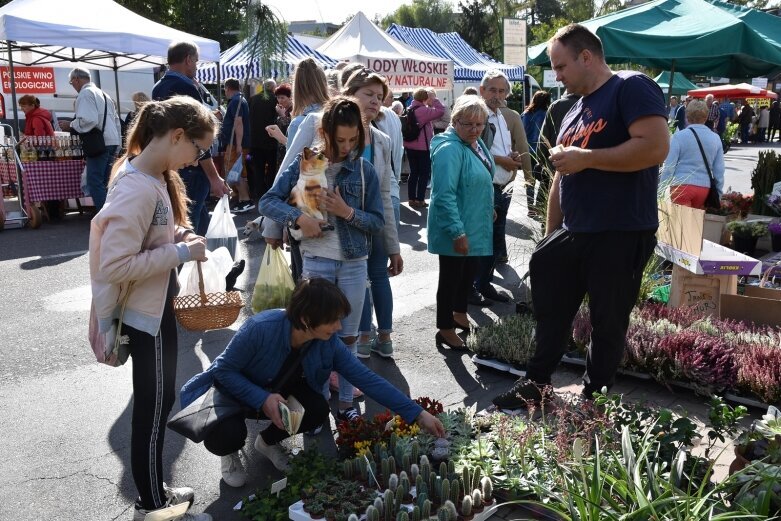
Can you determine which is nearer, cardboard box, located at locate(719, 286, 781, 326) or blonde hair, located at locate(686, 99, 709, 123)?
cardboard box, located at locate(719, 286, 781, 326)

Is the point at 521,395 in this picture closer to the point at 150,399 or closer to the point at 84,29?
the point at 150,399

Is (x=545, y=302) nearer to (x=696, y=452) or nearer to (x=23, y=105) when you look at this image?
(x=696, y=452)

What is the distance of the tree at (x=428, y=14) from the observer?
83625 millimetres

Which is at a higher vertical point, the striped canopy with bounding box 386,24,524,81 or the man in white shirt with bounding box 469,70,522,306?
the striped canopy with bounding box 386,24,524,81

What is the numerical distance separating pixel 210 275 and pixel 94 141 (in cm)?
602

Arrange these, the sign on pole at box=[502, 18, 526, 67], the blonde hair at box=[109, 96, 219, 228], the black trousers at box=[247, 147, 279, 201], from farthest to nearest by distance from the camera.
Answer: the sign on pole at box=[502, 18, 526, 67] → the black trousers at box=[247, 147, 279, 201] → the blonde hair at box=[109, 96, 219, 228]

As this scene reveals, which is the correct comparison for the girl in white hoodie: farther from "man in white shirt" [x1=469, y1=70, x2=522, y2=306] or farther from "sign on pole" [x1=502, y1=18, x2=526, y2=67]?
Answer: "sign on pole" [x1=502, y1=18, x2=526, y2=67]

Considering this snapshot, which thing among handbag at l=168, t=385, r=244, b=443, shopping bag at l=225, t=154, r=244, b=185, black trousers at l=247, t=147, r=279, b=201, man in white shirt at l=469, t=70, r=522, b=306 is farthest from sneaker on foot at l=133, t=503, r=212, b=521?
black trousers at l=247, t=147, r=279, b=201

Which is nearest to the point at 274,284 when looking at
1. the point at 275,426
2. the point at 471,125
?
the point at 275,426

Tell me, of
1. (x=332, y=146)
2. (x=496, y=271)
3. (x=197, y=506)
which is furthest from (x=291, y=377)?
(x=496, y=271)

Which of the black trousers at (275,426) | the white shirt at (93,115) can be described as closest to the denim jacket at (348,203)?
the black trousers at (275,426)

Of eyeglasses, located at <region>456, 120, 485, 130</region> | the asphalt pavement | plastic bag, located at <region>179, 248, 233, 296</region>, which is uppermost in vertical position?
eyeglasses, located at <region>456, 120, 485, 130</region>

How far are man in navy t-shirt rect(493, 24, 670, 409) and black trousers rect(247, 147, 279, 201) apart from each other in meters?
7.80

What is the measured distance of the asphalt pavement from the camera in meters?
3.43
